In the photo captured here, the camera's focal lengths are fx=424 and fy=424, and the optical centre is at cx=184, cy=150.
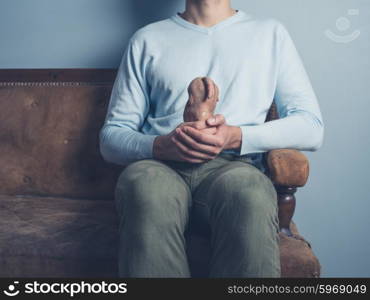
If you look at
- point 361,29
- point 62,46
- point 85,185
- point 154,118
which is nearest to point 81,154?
point 85,185

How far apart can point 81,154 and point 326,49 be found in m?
1.07

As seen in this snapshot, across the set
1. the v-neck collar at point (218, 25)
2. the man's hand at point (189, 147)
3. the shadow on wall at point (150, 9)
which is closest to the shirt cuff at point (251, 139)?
the man's hand at point (189, 147)

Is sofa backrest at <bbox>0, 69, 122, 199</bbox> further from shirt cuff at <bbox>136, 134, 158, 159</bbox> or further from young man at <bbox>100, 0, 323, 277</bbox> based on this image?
shirt cuff at <bbox>136, 134, 158, 159</bbox>

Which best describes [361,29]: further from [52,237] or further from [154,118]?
[52,237]

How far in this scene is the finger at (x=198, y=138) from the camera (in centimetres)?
107

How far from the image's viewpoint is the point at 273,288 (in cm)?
92

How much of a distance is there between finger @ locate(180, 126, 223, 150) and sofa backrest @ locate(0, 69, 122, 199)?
0.68 m

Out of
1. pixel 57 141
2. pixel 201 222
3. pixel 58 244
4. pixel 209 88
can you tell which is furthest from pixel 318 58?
pixel 58 244

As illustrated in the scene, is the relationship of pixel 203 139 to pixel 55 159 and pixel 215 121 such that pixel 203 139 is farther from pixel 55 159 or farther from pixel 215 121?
pixel 55 159

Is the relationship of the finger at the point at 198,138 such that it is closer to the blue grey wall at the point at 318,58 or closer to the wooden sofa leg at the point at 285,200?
the wooden sofa leg at the point at 285,200

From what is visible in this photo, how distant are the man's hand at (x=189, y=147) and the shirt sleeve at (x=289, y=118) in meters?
0.13

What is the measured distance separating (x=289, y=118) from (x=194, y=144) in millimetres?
342

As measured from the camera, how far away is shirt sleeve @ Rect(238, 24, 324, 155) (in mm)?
1218

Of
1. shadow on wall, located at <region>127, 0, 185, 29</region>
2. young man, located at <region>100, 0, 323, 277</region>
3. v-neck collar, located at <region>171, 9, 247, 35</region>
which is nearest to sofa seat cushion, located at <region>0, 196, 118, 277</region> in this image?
young man, located at <region>100, 0, 323, 277</region>
